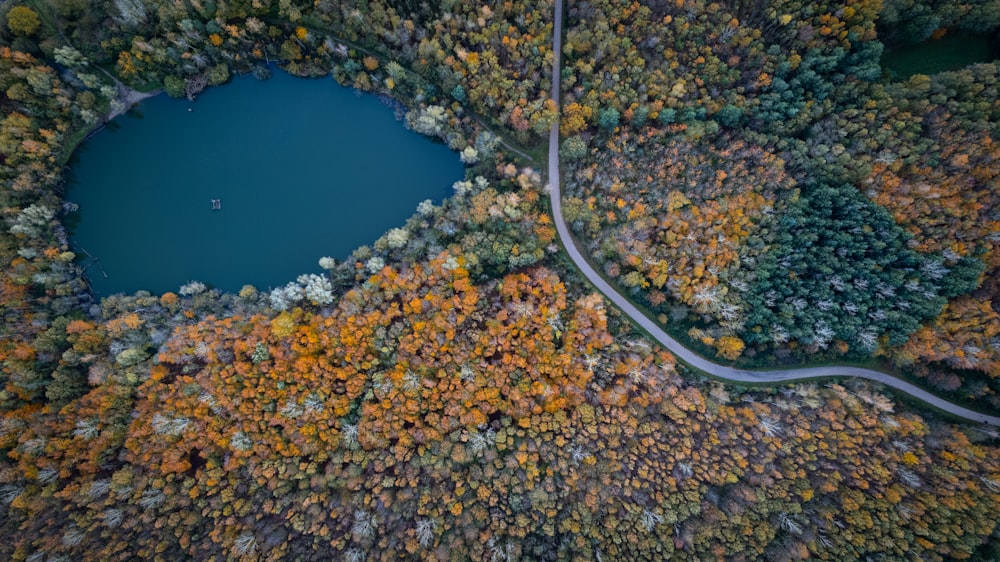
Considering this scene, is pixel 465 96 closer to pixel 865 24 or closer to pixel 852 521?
pixel 865 24

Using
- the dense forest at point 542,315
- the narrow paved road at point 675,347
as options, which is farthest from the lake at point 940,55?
the narrow paved road at point 675,347

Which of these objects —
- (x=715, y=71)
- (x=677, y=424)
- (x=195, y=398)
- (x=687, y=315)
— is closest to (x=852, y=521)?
(x=677, y=424)

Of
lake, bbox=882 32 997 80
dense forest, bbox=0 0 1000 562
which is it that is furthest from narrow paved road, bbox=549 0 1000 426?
lake, bbox=882 32 997 80

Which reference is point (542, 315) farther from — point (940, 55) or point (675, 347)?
point (940, 55)

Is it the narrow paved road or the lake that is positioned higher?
the lake

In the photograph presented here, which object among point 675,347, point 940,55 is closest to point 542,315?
point 675,347

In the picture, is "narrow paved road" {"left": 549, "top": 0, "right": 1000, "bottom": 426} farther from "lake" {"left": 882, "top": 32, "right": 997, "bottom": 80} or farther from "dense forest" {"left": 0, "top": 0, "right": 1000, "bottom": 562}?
"lake" {"left": 882, "top": 32, "right": 997, "bottom": 80}
